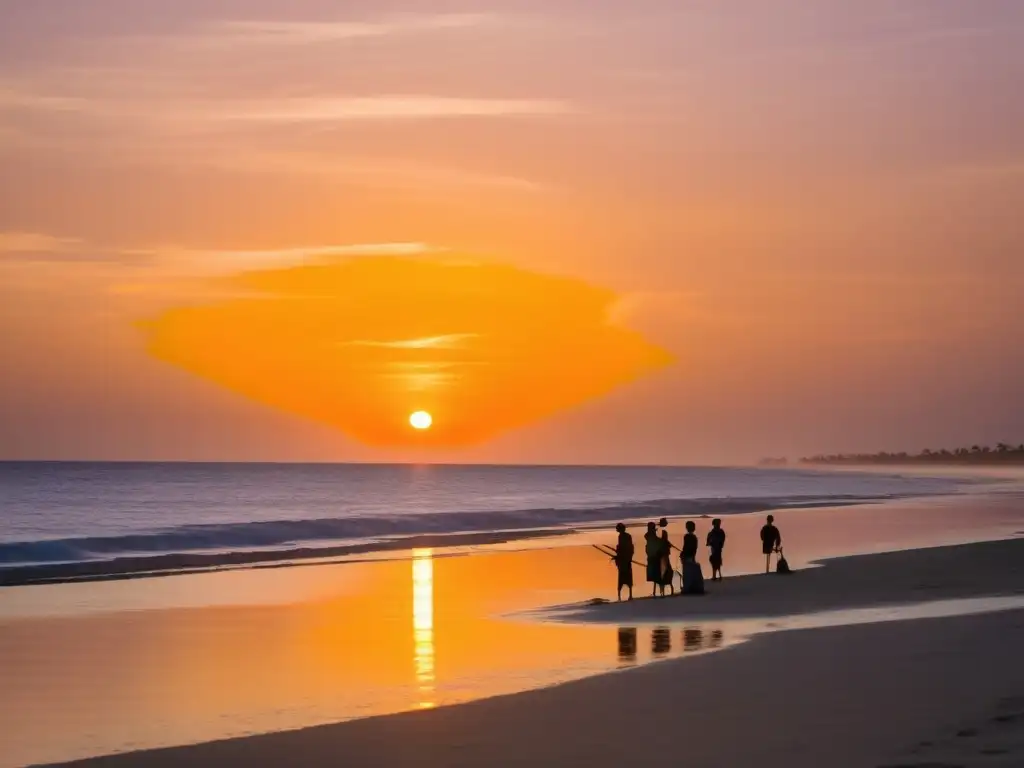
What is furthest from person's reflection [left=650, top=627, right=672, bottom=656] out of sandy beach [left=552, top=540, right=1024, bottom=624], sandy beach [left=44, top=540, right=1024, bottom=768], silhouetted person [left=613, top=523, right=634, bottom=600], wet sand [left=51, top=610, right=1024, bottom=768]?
silhouetted person [left=613, top=523, right=634, bottom=600]

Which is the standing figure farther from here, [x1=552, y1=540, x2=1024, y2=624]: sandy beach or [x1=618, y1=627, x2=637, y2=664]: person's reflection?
[x1=618, y1=627, x2=637, y2=664]: person's reflection

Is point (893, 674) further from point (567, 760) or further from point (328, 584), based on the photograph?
point (328, 584)

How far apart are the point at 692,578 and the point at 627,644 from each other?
6.61 m

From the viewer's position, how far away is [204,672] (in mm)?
A: 16547

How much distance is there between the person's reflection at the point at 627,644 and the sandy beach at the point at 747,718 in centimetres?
85

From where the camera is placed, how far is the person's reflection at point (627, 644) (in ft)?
55.4

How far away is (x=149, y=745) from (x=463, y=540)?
1434 inches

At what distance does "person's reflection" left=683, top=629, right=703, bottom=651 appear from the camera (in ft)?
58.0

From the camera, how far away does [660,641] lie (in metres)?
18.5

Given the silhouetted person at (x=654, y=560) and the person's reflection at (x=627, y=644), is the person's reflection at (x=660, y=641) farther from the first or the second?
the silhouetted person at (x=654, y=560)

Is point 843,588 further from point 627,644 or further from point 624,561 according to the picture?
point 627,644

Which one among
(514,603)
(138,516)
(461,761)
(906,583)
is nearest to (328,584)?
(514,603)

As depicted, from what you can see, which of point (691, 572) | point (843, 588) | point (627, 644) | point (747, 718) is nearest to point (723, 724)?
point (747, 718)

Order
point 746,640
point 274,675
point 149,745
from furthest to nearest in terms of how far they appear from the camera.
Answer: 1. point 746,640
2. point 274,675
3. point 149,745
